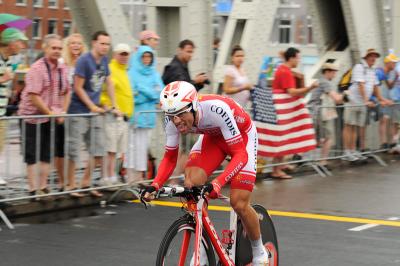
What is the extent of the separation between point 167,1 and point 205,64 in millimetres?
1072

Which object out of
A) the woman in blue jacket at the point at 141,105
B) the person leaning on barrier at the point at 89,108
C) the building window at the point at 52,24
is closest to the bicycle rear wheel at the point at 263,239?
the person leaning on barrier at the point at 89,108

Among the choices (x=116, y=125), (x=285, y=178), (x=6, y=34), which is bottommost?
(x=285, y=178)

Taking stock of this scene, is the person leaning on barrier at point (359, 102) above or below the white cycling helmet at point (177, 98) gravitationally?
below

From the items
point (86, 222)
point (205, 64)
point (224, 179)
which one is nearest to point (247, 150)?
point (224, 179)

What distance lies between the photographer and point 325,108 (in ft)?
49.2

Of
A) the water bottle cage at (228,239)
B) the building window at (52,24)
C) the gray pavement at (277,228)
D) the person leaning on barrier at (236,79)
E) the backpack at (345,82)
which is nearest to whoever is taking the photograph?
the water bottle cage at (228,239)

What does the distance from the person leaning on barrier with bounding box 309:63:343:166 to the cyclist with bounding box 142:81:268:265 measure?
7.89 m

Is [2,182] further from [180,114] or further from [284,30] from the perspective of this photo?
[284,30]

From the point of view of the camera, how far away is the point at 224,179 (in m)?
6.39

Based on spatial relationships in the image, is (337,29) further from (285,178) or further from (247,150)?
(247,150)

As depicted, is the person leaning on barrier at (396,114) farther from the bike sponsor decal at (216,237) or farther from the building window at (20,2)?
the building window at (20,2)

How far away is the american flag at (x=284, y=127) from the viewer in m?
13.6

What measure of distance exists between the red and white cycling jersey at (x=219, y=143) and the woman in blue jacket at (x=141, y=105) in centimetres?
491

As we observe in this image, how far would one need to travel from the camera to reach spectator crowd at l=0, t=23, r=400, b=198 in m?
10.5
